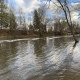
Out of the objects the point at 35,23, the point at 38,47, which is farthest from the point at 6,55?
the point at 35,23

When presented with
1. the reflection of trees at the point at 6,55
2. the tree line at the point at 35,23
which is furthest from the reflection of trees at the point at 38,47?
Answer: the tree line at the point at 35,23

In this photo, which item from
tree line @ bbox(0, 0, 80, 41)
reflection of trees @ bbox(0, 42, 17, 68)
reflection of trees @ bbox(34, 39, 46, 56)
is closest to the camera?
reflection of trees @ bbox(0, 42, 17, 68)

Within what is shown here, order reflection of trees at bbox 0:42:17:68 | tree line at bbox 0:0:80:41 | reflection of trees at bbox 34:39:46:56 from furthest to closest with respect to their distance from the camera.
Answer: tree line at bbox 0:0:80:41
reflection of trees at bbox 34:39:46:56
reflection of trees at bbox 0:42:17:68

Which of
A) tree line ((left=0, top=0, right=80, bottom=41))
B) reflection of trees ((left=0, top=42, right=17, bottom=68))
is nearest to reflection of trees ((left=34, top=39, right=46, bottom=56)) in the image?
reflection of trees ((left=0, top=42, right=17, bottom=68))

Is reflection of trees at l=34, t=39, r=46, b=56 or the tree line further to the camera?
the tree line

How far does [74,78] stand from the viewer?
7.69 meters

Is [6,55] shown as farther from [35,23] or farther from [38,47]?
[35,23]

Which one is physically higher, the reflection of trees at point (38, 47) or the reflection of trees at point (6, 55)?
the reflection of trees at point (6, 55)

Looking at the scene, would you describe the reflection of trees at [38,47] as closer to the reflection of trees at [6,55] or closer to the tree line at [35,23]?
the reflection of trees at [6,55]

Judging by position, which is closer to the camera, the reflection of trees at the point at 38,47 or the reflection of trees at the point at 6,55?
the reflection of trees at the point at 6,55

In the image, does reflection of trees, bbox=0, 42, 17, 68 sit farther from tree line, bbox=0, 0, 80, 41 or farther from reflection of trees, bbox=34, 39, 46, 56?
tree line, bbox=0, 0, 80, 41

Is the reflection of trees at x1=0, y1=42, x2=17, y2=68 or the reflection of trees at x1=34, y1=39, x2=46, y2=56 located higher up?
the reflection of trees at x1=0, y1=42, x2=17, y2=68

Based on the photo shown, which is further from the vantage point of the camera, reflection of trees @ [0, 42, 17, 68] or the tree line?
the tree line

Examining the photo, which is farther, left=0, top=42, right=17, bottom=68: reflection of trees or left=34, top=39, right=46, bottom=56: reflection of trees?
left=34, top=39, right=46, bottom=56: reflection of trees
